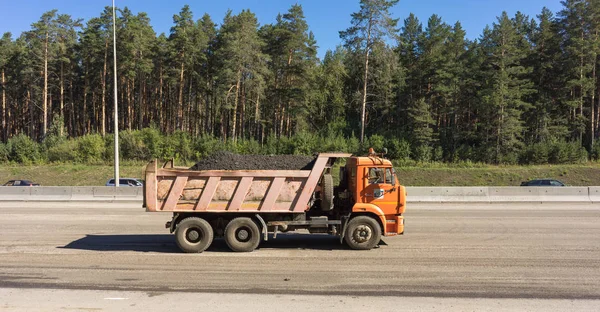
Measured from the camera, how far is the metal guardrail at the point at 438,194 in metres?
21.3

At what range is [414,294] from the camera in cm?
666

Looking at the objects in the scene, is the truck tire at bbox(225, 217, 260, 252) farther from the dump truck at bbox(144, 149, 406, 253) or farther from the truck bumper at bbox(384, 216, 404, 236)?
the truck bumper at bbox(384, 216, 404, 236)

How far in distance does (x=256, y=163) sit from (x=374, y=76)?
36426mm

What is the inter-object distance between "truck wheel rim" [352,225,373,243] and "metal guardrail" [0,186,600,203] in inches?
491

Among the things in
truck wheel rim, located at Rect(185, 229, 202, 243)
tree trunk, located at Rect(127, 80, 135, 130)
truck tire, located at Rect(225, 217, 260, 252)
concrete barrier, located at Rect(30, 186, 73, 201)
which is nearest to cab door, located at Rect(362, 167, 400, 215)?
truck tire, located at Rect(225, 217, 260, 252)

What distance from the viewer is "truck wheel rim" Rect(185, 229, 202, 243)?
31.5ft

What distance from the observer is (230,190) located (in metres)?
9.52

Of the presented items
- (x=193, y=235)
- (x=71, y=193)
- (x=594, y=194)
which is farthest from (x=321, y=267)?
(x=594, y=194)

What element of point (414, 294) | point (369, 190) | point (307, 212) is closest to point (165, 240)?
point (307, 212)

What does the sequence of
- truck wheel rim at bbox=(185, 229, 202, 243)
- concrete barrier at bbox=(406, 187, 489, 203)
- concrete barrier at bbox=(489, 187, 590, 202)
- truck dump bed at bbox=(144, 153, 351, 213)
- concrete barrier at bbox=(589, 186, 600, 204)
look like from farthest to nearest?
concrete barrier at bbox=(406, 187, 489, 203) → concrete barrier at bbox=(489, 187, 590, 202) → concrete barrier at bbox=(589, 186, 600, 204) → truck wheel rim at bbox=(185, 229, 202, 243) → truck dump bed at bbox=(144, 153, 351, 213)

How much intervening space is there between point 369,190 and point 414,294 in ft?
11.3

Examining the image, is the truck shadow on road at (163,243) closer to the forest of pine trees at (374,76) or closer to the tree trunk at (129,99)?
the forest of pine trees at (374,76)

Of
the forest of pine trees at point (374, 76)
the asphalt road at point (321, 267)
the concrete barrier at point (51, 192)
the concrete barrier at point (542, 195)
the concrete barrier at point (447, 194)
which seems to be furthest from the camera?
the forest of pine trees at point (374, 76)

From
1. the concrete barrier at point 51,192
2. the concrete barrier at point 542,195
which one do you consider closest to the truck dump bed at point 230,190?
the concrete barrier at point 542,195
